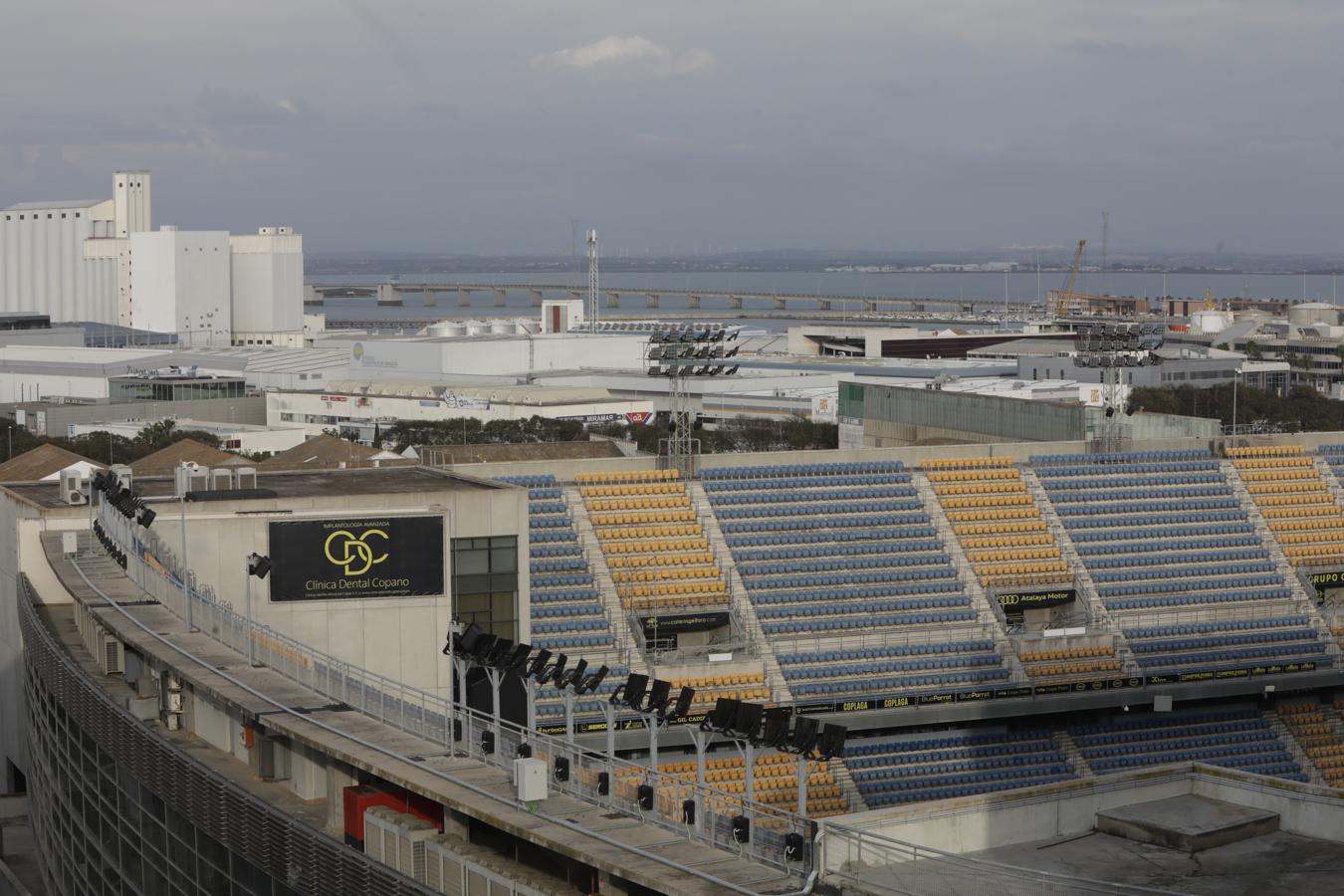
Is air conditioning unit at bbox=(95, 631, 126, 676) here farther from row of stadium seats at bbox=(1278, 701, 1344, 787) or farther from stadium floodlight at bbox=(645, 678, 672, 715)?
row of stadium seats at bbox=(1278, 701, 1344, 787)

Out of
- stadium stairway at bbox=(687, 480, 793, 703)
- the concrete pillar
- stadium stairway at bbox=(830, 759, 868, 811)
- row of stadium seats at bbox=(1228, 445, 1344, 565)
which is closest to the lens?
the concrete pillar

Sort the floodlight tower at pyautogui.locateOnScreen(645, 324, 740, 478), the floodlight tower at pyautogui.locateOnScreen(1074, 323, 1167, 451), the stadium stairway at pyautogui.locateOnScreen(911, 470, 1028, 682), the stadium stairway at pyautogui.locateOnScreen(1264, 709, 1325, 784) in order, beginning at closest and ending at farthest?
the stadium stairway at pyautogui.locateOnScreen(1264, 709, 1325, 784) < the stadium stairway at pyautogui.locateOnScreen(911, 470, 1028, 682) < the floodlight tower at pyautogui.locateOnScreen(645, 324, 740, 478) < the floodlight tower at pyautogui.locateOnScreen(1074, 323, 1167, 451)

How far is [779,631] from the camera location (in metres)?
47.7

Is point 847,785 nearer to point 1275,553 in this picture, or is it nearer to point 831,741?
point 1275,553

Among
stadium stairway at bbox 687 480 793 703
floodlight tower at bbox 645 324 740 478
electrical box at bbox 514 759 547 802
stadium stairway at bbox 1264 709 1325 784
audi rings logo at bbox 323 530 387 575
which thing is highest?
floodlight tower at bbox 645 324 740 478

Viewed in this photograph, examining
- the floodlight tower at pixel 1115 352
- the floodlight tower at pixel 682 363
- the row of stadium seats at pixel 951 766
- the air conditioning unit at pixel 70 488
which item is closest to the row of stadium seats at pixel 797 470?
the floodlight tower at pixel 682 363

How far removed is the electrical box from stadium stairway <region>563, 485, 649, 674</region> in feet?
76.3

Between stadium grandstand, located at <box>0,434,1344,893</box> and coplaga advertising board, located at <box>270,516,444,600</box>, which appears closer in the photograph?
stadium grandstand, located at <box>0,434,1344,893</box>

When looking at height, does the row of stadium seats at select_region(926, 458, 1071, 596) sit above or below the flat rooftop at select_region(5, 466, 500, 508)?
below

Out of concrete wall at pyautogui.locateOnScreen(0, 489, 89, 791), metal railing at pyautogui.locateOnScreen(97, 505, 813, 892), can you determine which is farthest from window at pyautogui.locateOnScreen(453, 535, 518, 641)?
concrete wall at pyautogui.locateOnScreen(0, 489, 89, 791)

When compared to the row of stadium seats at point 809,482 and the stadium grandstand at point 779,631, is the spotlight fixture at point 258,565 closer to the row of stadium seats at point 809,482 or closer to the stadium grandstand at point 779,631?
the stadium grandstand at point 779,631

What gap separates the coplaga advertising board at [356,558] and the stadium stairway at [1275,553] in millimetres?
25509

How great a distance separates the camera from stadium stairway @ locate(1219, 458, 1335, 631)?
52.4 metres

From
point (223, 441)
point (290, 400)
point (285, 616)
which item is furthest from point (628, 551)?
point (290, 400)
